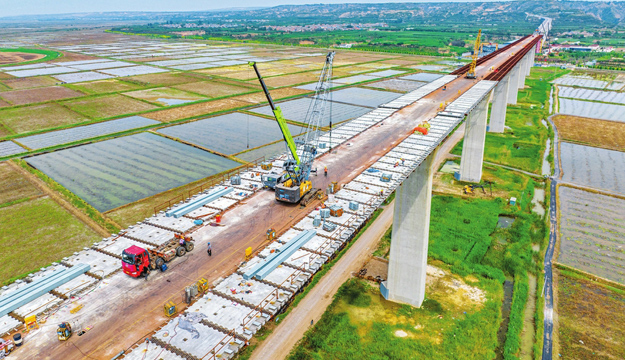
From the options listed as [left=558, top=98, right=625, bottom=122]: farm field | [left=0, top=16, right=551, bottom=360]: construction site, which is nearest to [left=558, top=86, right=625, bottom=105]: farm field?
[left=558, top=98, right=625, bottom=122]: farm field

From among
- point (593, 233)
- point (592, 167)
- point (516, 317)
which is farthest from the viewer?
point (592, 167)

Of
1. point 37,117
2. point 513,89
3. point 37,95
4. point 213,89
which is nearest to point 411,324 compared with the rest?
point 37,117

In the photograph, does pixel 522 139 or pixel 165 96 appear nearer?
pixel 522 139

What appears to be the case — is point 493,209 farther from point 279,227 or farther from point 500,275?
point 279,227

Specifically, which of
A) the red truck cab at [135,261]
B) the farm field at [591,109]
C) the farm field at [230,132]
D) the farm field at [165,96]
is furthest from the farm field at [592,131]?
the farm field at [165,96]

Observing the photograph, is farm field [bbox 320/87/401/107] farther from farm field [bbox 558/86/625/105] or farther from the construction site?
farm field [bbox 558/86/625/105]

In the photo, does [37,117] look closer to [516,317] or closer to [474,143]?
[474,143]

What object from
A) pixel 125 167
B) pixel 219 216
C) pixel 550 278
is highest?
pixel 219 216

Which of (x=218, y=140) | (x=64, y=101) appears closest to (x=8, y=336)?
(x=218, y=140)
